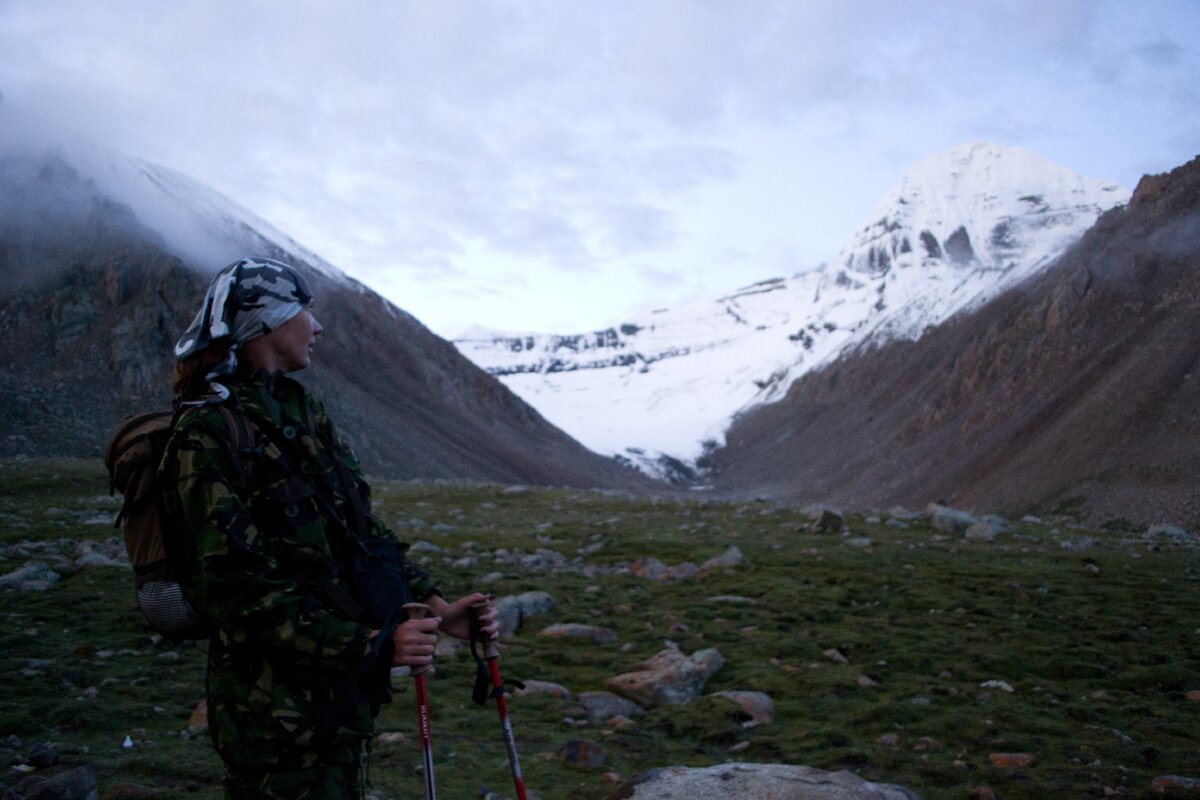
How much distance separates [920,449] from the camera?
2581 inches

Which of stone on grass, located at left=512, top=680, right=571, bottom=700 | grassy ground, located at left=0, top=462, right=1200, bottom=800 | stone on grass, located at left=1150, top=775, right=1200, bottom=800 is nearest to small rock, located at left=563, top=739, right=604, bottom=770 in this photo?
grassy ground, located at left=0, top=462, right=1200, bottom=800

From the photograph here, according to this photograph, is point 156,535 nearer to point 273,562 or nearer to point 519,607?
point 273,562

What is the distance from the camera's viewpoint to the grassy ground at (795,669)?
6.38m

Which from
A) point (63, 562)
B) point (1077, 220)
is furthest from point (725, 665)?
point (1077, 220)

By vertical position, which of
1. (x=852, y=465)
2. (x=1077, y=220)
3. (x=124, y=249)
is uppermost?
(x=1077, y=220)

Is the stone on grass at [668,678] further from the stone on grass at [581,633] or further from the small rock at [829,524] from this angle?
the small rock at [829,524]

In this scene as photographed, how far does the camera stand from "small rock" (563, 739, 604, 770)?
658 centimetres

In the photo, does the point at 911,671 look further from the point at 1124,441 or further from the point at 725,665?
the point at 1124,441

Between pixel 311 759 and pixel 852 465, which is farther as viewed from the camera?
pixel 852 465

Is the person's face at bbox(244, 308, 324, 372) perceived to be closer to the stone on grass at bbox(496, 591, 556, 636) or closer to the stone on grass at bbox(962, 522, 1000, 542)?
the stone on grass at bbox(496, 591, 556, 636)

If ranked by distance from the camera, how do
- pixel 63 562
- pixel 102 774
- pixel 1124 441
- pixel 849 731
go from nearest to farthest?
pixel 102 774 → pixel 849 731 → pixel 63 562 → pixel 1124 441

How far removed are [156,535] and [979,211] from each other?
540ft

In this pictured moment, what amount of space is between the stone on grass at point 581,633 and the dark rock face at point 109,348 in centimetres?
3450

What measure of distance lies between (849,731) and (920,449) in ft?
204
